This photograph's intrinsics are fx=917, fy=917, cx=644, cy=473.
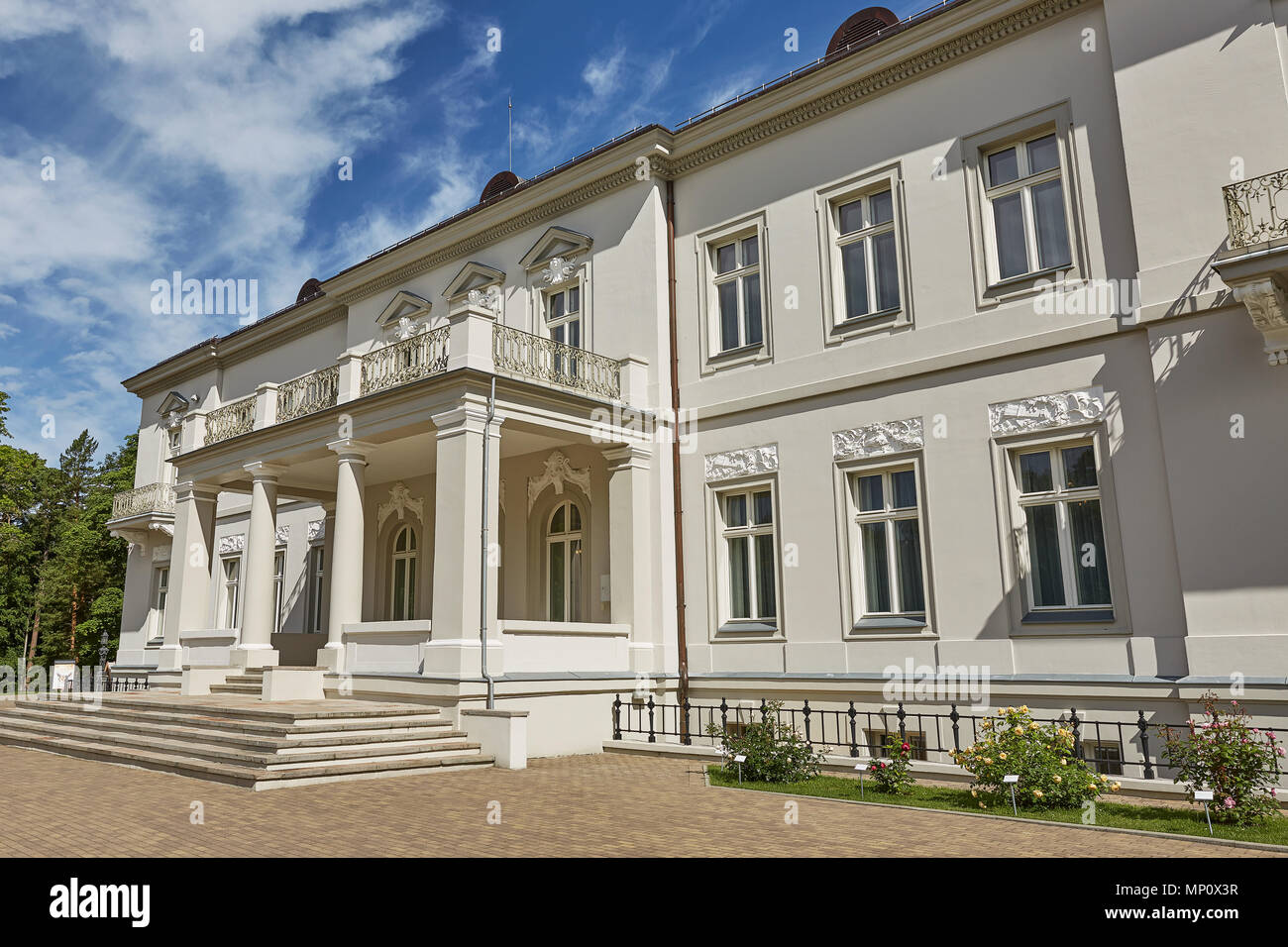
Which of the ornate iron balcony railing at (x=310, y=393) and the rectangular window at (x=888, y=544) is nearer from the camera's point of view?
the rectangular window at (x=888, y=544)

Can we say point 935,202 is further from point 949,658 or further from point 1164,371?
point 949,658

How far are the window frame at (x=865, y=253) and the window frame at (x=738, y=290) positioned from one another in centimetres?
107

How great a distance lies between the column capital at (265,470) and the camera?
1724cm

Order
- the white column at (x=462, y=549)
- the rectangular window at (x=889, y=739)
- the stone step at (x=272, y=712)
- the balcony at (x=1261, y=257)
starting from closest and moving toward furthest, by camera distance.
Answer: the balcony at (x=1261, y=257), the stone step at (x=272, y=712), the rectangular window at (x=889, y=739), the white column at (x=462, y=549)

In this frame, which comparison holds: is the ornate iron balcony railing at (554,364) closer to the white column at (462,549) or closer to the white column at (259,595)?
the white column at (462,549)

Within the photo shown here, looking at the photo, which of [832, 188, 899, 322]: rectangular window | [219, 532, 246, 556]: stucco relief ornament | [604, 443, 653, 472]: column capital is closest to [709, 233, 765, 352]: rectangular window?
[832, 188, 899, 322]: rectangular window

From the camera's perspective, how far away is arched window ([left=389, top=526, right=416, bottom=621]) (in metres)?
19.8

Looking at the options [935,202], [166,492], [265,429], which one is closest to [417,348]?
[265,429]

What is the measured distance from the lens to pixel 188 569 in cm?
1864

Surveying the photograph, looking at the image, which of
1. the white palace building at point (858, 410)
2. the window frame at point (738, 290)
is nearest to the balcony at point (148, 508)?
the white palace building at point (858, 410)

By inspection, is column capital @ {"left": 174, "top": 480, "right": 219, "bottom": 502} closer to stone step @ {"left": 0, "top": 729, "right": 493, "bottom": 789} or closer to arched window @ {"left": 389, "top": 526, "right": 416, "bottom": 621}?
arched window @ {"left": 389, "top": 526, "right": 416, "bottom": 621}

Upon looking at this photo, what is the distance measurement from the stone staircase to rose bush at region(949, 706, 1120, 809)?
6.23 metres

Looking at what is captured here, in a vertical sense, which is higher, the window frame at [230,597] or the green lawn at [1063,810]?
the window frame at [230,597]

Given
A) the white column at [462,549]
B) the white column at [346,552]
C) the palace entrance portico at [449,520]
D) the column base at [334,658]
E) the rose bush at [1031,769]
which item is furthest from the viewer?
the white column at [346,552]
